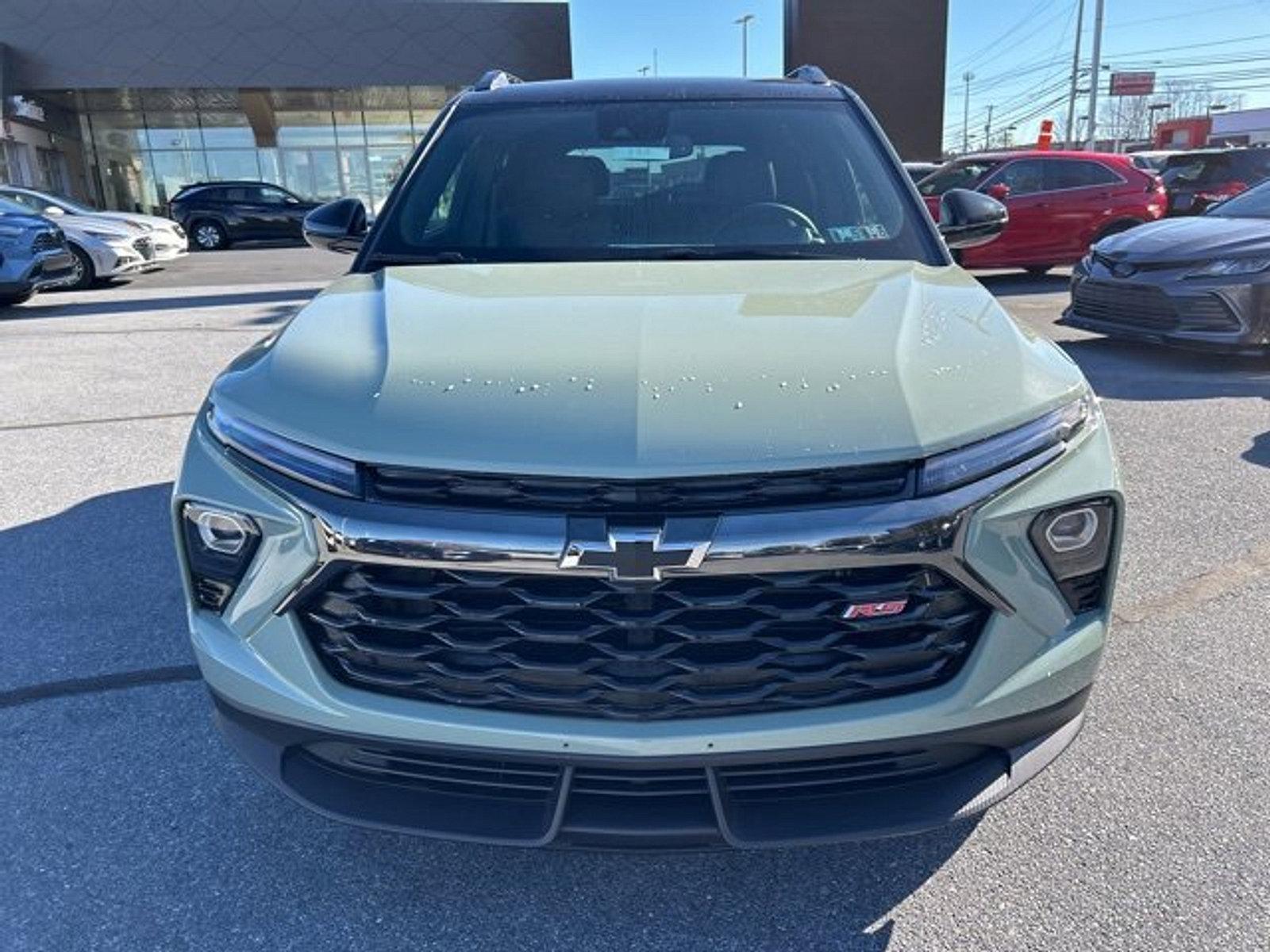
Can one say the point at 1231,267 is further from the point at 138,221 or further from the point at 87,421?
the point at 138,221

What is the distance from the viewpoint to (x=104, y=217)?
14500 mm

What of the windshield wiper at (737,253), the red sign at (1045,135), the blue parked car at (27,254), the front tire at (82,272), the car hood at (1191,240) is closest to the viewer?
the windshield wiper at (737,253)

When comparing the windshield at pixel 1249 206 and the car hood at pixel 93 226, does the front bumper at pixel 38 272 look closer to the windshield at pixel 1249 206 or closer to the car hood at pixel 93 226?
the car hood at pixel 93 226

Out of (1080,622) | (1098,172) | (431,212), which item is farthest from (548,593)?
(1098,172)

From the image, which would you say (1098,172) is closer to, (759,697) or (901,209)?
(901,209)

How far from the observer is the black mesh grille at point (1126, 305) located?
24.2 ft

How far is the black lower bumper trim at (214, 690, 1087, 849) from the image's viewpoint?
1.74m

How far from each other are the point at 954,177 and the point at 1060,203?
1.76 meters

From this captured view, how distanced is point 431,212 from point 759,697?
221cm

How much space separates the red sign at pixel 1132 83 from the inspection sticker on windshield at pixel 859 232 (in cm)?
6106

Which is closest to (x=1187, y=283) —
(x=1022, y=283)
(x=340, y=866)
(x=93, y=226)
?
(x=1022, y=283)

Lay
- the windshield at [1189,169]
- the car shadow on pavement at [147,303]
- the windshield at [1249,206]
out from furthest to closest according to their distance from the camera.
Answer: the windshield at [1189,169] < the car shadow on pavement at [147,303] < the windshield at [1249,206]

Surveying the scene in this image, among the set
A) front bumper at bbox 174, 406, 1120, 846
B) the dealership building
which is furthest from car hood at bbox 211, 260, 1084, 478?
the dealership building

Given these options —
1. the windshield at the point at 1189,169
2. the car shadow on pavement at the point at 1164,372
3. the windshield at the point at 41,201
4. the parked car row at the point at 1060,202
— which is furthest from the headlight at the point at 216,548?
the windshield at the point at 1189,169
